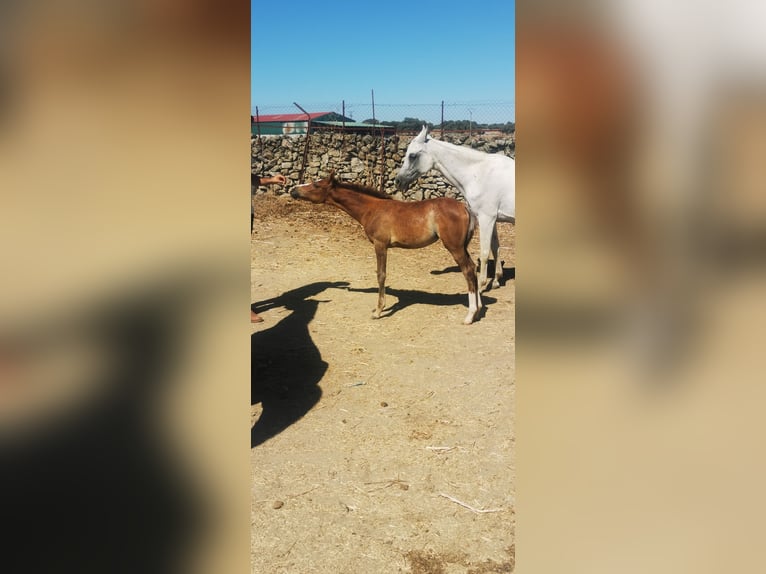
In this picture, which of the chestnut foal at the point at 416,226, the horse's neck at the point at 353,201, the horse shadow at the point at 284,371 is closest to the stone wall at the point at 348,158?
the horse's neck at the point at 353,201

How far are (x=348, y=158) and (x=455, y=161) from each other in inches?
305

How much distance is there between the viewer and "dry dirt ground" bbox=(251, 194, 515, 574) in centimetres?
276

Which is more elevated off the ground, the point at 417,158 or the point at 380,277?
the point at 417,158

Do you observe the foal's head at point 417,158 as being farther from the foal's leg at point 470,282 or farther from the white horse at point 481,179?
the foal's leg at point 470,282

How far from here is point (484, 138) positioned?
54.5ft

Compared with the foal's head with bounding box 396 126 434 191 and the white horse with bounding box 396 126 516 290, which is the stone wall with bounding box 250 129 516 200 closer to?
the foal's head with bounding box 396 126 434 191

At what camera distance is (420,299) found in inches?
298

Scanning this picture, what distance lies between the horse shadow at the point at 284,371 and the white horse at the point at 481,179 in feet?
7.26

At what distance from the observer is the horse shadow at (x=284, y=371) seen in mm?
4223

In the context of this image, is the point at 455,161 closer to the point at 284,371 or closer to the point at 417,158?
the point at 417,158
